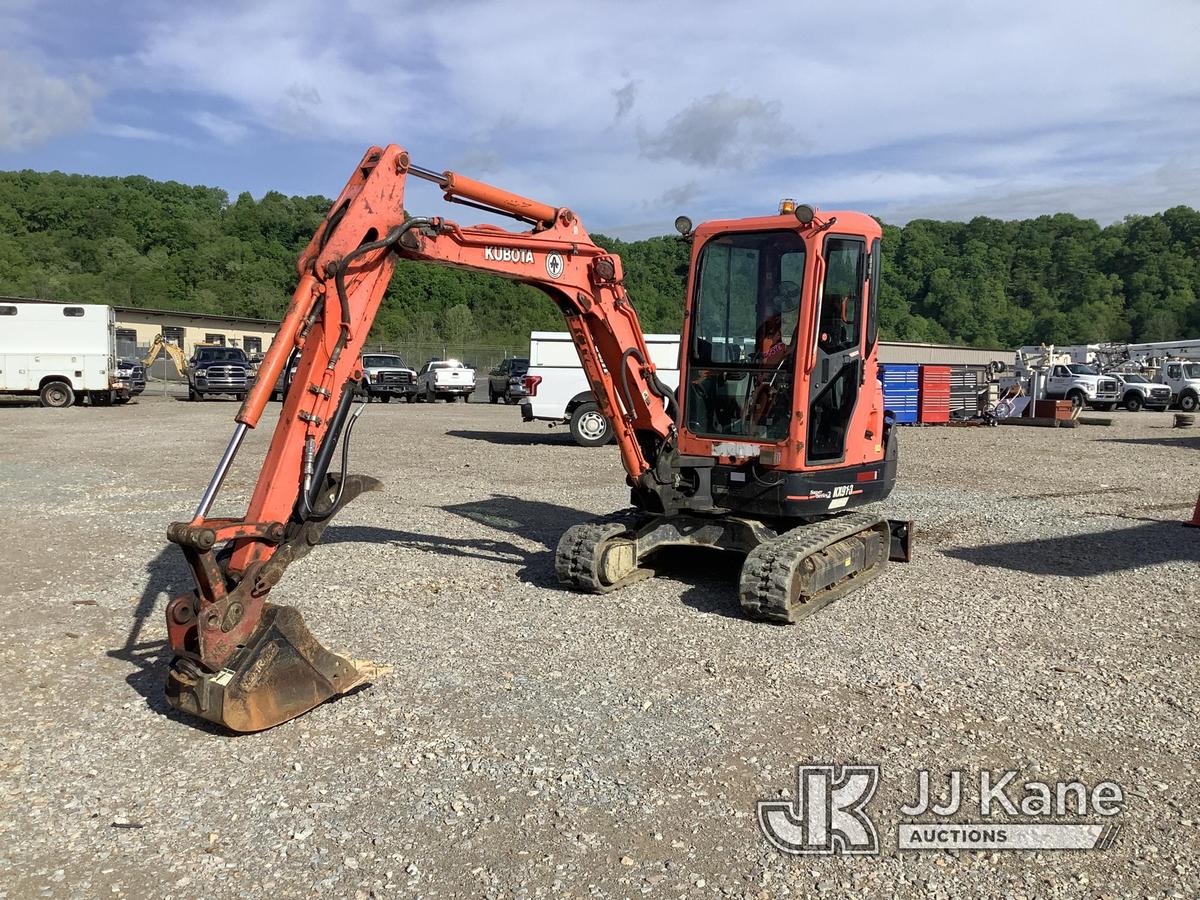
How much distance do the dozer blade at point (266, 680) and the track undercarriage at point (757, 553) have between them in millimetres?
2705

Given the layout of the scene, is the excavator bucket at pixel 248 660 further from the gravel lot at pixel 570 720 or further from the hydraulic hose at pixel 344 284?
the hydraulic hose at pixel 344 284

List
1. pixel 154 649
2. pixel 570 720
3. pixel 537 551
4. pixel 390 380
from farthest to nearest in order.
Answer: pixel 390 380 < pixel 537 551 < pixel 154 649 < pixel 570 720

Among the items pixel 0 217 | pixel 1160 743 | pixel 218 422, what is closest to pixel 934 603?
pixel 1160 743

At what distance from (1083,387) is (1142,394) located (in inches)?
140

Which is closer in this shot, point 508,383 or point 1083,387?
point 1083,387

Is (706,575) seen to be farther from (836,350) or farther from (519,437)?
(519,437)

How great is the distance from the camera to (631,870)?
3719 millimetres

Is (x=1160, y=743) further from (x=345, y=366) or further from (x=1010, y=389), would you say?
(x=1010, y=389)

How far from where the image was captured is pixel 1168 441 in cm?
2284

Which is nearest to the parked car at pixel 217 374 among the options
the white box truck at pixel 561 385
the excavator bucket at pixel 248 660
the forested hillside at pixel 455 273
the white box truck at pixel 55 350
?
the white box truck at pixel 55 350

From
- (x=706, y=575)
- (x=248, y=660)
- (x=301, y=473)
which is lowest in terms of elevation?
(x=706, y=575)

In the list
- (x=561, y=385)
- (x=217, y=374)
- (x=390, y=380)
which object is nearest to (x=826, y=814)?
(x=561, y=385)

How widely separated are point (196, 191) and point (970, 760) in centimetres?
11827

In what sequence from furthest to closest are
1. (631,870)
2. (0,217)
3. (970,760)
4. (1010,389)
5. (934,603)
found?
(0,217), (1010,389), (934,603), (970,760), (631,870)
